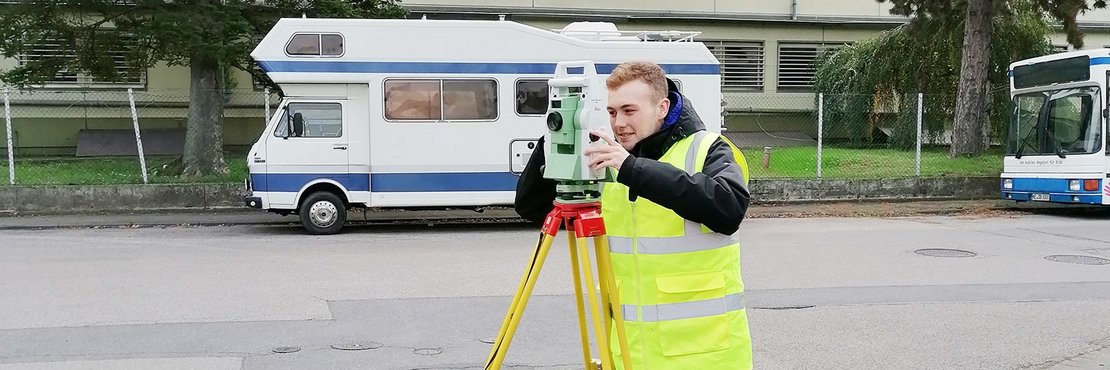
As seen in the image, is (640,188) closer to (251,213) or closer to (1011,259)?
(1011,259)

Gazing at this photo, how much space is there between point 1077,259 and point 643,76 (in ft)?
30.4

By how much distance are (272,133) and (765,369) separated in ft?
28.4

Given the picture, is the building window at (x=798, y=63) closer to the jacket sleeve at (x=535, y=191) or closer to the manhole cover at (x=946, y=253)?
the manhole cover at (x=946, y=253)

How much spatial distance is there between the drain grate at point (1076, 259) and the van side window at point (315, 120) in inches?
355

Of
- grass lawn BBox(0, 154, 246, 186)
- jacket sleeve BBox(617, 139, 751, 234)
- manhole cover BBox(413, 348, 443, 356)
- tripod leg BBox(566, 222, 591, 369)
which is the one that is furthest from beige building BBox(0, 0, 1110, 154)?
jacket sleeve BBox(617, 139, 751, 234)

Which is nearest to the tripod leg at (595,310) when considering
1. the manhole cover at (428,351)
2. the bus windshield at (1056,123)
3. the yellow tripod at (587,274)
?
the yellow tripod at (587,274)

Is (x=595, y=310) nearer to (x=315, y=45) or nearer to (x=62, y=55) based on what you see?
(x=315, y=45)

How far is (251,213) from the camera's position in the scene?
15461 millimetres

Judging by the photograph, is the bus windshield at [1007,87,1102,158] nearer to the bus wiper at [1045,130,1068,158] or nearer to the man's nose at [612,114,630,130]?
the bus wiper at [1045,130,1068,158]

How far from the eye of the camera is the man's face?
2.93m

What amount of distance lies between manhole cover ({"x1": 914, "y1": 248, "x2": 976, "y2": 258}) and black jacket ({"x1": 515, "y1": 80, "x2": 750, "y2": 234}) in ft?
27.9

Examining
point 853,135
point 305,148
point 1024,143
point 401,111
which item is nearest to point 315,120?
point 305,148

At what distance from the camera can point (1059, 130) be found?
15297 mm

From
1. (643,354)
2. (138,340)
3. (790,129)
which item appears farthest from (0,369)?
(790,129)
